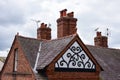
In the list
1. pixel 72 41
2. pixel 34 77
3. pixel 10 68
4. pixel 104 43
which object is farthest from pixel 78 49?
pixel 104 43

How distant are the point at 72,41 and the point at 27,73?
3.59 m

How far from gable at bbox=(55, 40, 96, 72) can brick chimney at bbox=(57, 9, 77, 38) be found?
2707 millimetres

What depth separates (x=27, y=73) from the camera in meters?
18.4

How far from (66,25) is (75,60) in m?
3.68

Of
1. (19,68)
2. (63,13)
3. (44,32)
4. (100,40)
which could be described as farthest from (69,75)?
(100,40)

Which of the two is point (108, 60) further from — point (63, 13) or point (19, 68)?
point (19, 68)

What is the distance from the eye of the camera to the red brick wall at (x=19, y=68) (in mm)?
18370

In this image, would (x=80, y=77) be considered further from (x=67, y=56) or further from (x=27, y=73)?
(x=27, y=73)

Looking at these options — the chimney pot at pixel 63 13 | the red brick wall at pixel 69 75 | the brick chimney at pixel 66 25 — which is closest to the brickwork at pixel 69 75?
the red brick wall at pixel 69 75

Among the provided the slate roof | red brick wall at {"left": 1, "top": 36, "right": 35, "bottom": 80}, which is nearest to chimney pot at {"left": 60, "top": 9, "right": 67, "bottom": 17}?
the slate roof

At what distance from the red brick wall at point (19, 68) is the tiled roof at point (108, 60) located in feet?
18.9

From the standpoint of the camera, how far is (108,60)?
24.2 m

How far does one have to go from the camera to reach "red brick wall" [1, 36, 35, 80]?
60.3 ft

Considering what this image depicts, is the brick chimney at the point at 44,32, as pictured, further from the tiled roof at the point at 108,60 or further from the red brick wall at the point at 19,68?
the tiled roof at the point at 108,60
